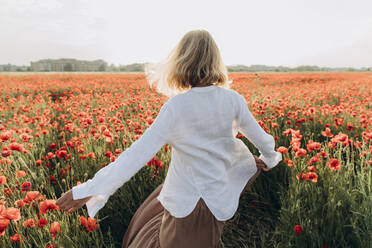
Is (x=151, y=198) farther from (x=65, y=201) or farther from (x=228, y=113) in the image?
(x=228, y=113)

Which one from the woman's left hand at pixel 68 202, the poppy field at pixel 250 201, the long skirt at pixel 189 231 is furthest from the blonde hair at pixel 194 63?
the poppy field at pixel 250 201

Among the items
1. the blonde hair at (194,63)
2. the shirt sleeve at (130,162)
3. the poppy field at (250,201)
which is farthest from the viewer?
the poppy field at (250,201)

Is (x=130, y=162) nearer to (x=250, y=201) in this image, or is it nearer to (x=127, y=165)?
(x=127, y=165)

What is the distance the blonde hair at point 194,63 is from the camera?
1131 millimetres

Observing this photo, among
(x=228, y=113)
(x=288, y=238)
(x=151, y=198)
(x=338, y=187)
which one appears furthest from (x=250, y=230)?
(x=228, y=113)

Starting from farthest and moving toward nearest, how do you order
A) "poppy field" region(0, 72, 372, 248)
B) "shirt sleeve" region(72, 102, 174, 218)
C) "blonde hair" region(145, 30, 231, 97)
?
"poppy field" region(0, 72, 372, 248) < "blonde hair" region(145, 30, 231, 97) < "shirt sleeve" region(72, 102, 174, 218)

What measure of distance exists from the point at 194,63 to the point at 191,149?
0.42 meters

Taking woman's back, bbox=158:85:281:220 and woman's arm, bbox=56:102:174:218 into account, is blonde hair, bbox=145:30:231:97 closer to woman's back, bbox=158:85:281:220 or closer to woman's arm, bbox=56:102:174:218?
woman's back, bbox=158:85:281:220

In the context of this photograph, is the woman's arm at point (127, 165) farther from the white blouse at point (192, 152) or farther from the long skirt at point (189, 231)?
the long skirt at point (189, 231)

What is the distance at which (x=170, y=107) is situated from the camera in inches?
40.9

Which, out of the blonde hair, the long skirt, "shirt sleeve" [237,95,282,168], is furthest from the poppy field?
the blonde hair

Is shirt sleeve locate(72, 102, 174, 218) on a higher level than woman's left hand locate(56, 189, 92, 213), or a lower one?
higher

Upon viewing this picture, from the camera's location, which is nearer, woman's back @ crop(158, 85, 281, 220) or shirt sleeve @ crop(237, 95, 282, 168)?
woman's back @ crop(158, 85, 281, 220)

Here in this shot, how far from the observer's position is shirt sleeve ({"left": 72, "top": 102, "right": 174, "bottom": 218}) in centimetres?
101
